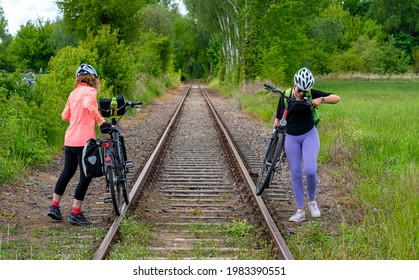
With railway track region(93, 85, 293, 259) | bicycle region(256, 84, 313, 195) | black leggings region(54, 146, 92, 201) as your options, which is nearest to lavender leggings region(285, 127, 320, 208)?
bicycle region(256, 84, 313, 195)

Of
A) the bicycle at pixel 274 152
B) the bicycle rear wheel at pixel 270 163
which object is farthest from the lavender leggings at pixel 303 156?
the bicycle rear wheel at pixel 270 163

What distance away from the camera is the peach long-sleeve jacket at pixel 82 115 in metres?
6.37

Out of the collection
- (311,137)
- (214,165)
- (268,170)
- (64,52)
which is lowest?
(214,165)

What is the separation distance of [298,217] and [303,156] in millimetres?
773

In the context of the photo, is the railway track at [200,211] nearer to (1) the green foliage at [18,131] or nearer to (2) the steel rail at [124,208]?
(2) the steel rail at [124,208]

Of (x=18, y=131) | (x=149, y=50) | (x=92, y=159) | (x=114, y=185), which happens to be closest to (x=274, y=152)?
(x=114, y=185)

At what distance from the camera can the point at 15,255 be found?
5402 millimetres

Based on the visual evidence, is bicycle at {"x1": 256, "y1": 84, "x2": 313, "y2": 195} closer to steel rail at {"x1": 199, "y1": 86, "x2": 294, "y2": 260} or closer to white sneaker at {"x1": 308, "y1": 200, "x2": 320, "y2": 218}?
steel rail at {"x1": 199, "y1": 86, "x2": 294, "y2": 260}

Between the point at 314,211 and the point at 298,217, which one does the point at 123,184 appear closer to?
the point at 298,217

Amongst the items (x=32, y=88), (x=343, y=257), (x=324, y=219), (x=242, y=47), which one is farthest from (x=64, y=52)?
(x=242, y=47)

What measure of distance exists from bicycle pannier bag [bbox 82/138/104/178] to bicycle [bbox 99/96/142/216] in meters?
0.19

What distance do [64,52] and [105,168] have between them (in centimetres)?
1052

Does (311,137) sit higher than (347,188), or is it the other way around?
(311,137)

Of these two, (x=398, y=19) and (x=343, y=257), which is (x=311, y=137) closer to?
(x=343, y=257)
